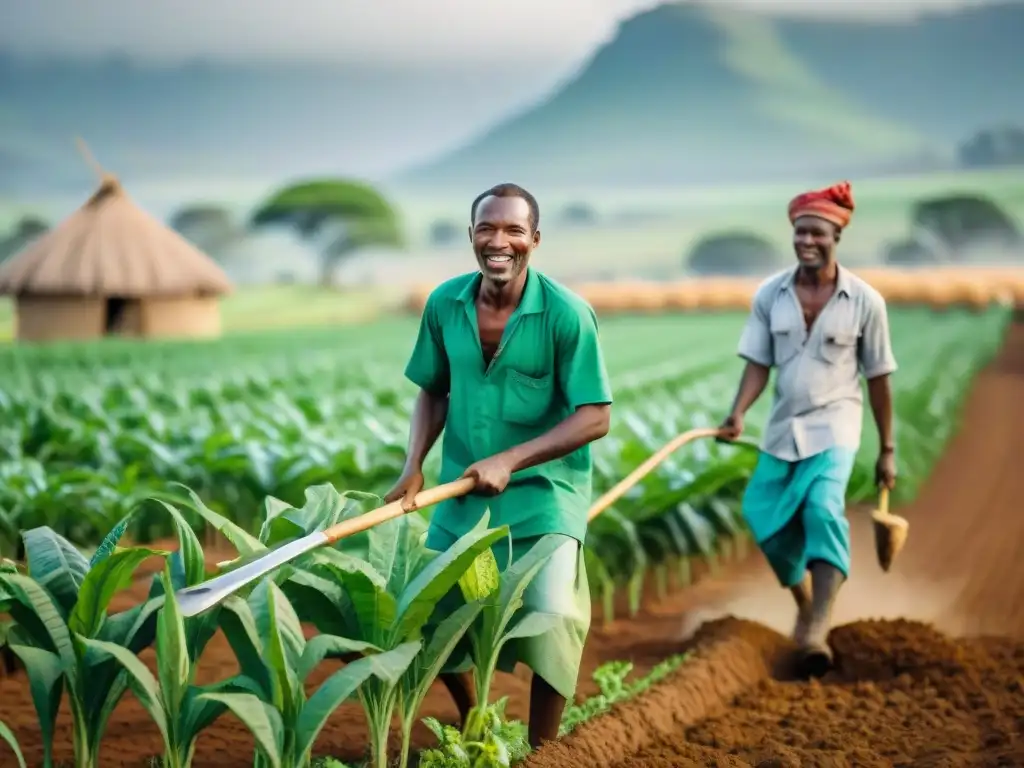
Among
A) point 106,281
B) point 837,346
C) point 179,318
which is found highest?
point 106,281

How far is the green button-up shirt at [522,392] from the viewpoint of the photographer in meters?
3.59

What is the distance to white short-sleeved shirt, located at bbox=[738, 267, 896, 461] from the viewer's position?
5035 millimetres

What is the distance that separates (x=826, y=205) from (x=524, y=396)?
180cm

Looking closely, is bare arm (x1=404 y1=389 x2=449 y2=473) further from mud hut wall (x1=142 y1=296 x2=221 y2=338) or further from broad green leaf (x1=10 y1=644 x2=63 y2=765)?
mud hut wall (x1=142 y1=296 x2=221 y2=338)

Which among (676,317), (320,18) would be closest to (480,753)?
(676,317)

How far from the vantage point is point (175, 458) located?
25.4ft

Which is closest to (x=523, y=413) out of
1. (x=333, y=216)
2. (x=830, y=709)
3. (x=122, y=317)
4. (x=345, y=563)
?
(x=345, y=563)

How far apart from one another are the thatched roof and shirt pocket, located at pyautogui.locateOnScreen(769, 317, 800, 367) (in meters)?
26.6

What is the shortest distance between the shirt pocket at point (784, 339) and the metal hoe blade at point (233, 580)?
2575mm

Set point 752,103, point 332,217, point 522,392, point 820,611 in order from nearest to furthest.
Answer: point 522,392 → point 820,611 → point 332,217 → point 752,103

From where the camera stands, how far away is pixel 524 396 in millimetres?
3658

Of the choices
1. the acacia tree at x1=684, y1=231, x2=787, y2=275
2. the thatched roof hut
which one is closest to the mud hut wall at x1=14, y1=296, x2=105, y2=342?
the thatched roof hut

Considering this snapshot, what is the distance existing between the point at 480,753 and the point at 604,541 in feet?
9.78

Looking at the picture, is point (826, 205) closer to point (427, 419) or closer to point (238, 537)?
point (427, 419)
